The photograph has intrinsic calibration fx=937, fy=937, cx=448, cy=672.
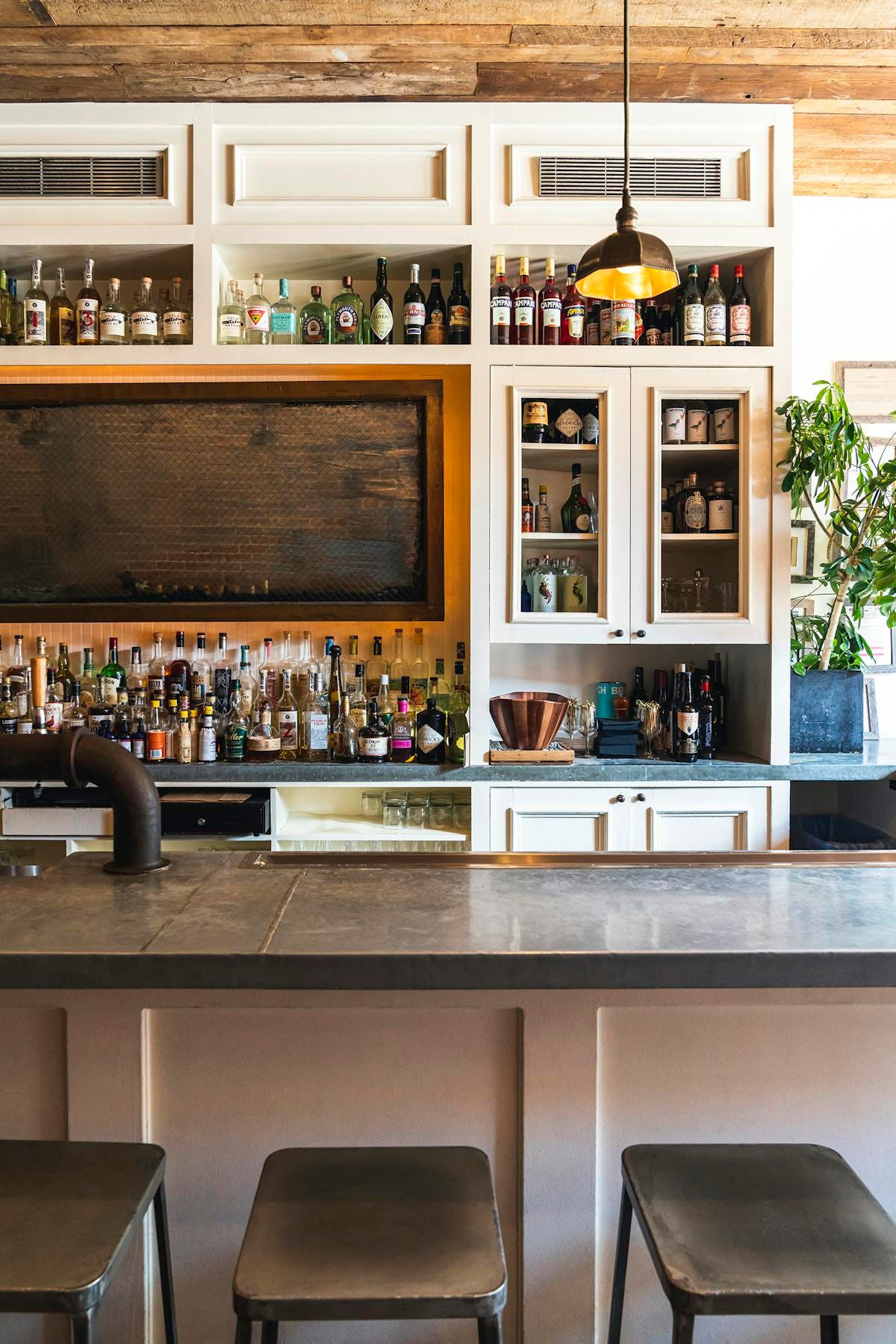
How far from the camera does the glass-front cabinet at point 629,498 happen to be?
3.11 m

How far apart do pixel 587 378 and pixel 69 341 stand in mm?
1793

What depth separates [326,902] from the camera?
1.40 meters

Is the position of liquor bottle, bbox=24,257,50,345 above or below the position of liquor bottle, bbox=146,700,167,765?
above

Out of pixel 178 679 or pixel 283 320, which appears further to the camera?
pixel 178 679

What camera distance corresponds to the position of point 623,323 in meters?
3.16

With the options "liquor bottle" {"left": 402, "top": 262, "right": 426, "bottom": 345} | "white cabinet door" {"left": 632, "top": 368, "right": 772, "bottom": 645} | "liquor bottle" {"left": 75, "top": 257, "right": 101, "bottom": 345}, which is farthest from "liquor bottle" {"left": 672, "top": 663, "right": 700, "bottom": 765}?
"liquor bottle" {"left": 75, "top": 257, "right": 101, "bottom": 345}

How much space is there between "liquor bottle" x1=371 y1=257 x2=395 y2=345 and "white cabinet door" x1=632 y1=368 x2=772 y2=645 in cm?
85

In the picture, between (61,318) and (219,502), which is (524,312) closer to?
(219,502)

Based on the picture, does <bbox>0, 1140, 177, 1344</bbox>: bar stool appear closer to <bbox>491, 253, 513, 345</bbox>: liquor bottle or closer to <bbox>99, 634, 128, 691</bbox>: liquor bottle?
<bbox>99, 634, 128, 691</bbox>: liquor bottle

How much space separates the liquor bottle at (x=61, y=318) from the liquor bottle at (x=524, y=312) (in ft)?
5.02

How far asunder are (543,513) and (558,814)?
107 cm

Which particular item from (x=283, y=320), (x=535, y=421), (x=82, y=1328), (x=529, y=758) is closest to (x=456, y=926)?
(x=82, y=1328)

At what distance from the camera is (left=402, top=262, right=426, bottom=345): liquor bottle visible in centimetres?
317

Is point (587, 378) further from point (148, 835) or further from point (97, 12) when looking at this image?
point (148, 835)
